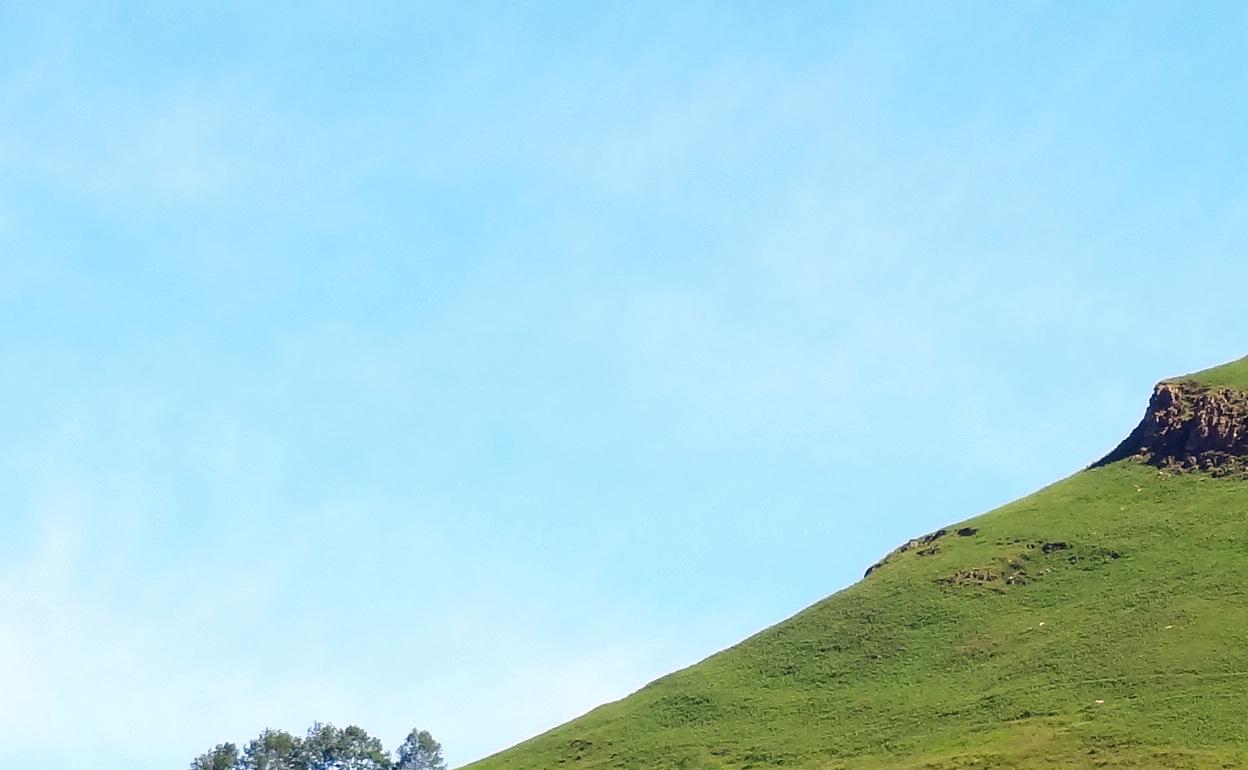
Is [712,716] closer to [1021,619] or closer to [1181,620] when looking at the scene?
[1021,619]

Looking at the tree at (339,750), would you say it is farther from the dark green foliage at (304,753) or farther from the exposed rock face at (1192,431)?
the exposed rock face at (1192,431)

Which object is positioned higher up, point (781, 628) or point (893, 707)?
point (781, 628)

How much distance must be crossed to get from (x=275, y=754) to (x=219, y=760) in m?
5.17

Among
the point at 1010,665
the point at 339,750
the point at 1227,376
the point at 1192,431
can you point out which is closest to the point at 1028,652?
the point at 1010,665

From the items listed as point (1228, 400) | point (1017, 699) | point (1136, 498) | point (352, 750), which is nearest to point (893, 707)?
point (1017, 699)

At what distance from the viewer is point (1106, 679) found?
94.4 metres

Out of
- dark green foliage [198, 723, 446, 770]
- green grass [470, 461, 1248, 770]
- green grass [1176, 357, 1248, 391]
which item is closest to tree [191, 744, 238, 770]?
dark green foliage [198, 723, 446, 770]

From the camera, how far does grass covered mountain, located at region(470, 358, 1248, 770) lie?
9012cm

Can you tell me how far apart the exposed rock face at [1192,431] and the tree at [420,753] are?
79544 mm

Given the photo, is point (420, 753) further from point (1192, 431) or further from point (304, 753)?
point (1192, 431)

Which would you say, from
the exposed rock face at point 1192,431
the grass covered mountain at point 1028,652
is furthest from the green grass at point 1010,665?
the exposed rock face at point 1192,431

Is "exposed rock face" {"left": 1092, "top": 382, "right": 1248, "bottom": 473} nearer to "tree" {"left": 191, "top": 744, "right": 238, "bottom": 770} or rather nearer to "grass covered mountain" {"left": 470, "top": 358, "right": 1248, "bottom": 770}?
"grass covered mountain" {"left": 470, "top": 358, "right": 1248, "bottom": 770}

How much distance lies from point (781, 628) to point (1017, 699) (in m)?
23.4

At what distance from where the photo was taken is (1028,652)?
331 feet
